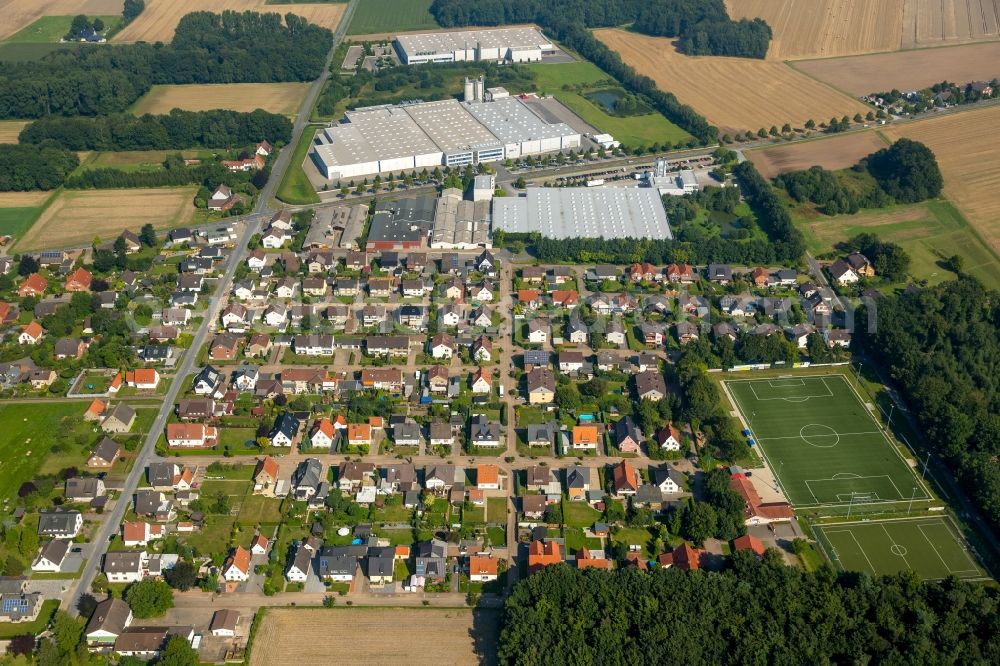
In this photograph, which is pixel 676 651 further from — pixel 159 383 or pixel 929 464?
pixel 159 383

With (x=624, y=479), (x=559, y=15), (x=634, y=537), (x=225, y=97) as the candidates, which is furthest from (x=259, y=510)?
(x=559, y=15)

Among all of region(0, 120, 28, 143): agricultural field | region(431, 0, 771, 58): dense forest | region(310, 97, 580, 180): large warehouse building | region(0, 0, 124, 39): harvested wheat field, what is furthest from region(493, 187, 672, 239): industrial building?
region(0, 0, 124, 39): harvested wheat field

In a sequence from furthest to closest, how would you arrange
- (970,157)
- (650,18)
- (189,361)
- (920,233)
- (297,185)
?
(650,18)
(970,157)
(297,185)
(920,233)
(189,361)

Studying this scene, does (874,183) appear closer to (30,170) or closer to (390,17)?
(390,17)

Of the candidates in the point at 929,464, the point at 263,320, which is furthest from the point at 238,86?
the point at 929,464

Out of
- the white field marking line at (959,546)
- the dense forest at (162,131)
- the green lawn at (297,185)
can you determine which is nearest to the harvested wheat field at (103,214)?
the green lawn at (297,185)

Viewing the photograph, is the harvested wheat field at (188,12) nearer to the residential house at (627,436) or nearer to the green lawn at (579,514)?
the residential house at (627,436)
